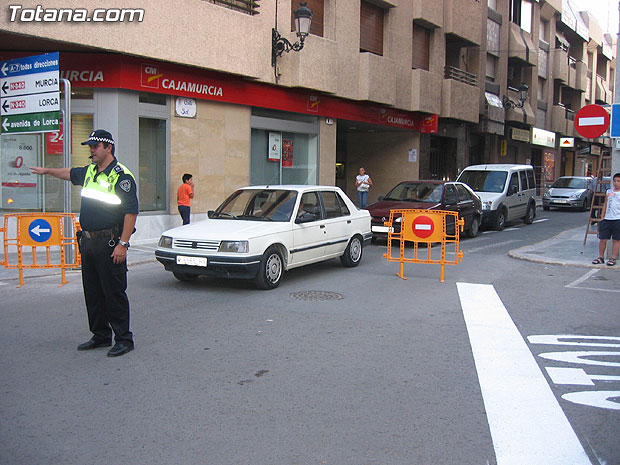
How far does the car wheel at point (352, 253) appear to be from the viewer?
11000mm

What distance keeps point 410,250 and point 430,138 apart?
1465 centimetres

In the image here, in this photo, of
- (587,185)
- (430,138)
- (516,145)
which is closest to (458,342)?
(430,138)

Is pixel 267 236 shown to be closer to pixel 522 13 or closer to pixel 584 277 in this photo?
pixel 584 277

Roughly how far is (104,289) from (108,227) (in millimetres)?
562

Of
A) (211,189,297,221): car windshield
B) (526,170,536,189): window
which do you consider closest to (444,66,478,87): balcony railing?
(526,170,536,189): window

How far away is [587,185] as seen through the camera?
2836cm

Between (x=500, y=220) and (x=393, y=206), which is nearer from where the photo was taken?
(x=393, y=206)

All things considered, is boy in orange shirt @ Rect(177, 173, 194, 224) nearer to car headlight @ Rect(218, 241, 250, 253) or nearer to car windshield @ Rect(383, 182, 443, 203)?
car windshield @ Rect(383, 182, 443, 203)

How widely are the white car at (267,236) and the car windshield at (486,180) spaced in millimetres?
9336

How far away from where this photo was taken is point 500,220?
18984 millimetres

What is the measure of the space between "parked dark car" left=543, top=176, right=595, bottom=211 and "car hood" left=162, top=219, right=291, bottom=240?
21532 mm

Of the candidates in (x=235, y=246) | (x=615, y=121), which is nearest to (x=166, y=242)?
(x=235, y=246)

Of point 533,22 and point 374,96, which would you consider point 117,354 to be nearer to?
point 374,96

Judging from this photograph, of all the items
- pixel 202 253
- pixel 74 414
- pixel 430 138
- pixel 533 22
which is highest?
pixel 533 22
